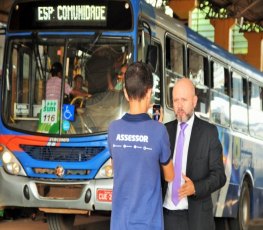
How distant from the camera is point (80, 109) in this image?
9961mm

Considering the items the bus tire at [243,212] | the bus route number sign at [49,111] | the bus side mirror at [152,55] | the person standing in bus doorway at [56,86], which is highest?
the bus side mirror at [152,55]

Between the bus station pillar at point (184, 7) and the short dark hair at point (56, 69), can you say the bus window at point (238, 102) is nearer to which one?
the short dark hair at point (56, 69)

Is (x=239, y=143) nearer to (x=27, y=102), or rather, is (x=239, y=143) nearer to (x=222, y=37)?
(x=27, y=102)

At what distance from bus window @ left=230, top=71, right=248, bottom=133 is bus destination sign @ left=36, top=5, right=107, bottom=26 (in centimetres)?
411

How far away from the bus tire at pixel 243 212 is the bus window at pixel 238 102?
1036 mm

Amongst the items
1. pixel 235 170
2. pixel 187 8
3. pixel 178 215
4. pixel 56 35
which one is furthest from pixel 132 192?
pixel 187 8

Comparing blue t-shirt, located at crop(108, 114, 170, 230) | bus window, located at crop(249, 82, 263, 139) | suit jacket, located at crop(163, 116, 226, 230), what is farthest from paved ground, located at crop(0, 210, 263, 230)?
blue t-shirt, located at crop(108, 114, 170, 230)

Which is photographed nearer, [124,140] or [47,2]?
[124,140]

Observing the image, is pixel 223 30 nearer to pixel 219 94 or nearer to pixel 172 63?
pixel 219 94

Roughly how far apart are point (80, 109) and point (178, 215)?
16.0 feet

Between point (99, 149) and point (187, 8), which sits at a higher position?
point (187, 8)

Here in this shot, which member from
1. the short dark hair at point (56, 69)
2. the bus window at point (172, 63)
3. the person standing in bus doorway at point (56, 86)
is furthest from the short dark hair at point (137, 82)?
the bus window at point (172, 63)

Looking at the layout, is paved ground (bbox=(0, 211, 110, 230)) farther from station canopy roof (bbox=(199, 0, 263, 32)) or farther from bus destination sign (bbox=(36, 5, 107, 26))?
station canopy roof (bbox=(199, 0, 263, 32))

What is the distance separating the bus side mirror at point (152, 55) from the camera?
982 cm
